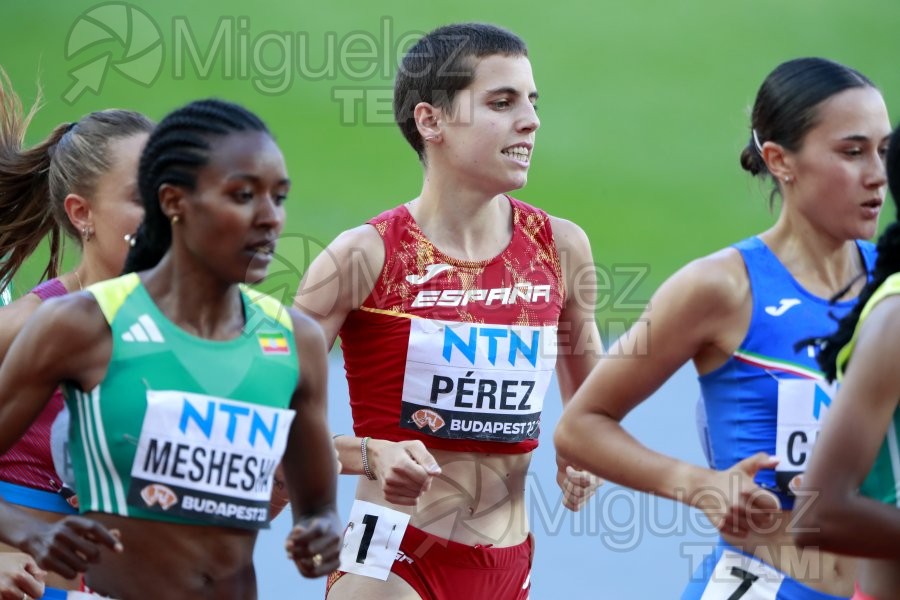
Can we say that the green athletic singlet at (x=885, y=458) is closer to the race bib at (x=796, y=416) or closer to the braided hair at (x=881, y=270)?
the braided hair at (x=881, y=270)

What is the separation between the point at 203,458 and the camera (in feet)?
7.61

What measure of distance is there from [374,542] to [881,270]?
5.00 feet

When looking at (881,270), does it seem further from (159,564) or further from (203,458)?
(159,564)

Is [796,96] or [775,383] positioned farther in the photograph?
[796,96]

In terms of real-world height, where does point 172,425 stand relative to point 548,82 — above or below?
below

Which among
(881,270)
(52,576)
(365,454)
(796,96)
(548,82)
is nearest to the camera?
(881,270)

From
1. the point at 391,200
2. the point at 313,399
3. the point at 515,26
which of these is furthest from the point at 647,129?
the point at 313,399

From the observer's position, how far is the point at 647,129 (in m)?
14.4

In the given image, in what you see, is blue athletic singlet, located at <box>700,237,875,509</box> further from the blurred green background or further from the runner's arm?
the blurred green background

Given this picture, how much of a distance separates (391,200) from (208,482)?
35.3 feet

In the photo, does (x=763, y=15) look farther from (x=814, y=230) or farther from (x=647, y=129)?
(x=814, y=230)

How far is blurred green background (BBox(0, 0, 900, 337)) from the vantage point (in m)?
12.9

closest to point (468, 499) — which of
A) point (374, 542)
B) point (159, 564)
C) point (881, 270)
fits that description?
point (374, 542)

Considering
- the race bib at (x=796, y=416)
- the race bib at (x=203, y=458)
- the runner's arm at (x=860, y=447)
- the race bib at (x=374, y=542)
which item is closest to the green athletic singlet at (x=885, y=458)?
the runner's arm at (x=860, y=447)
